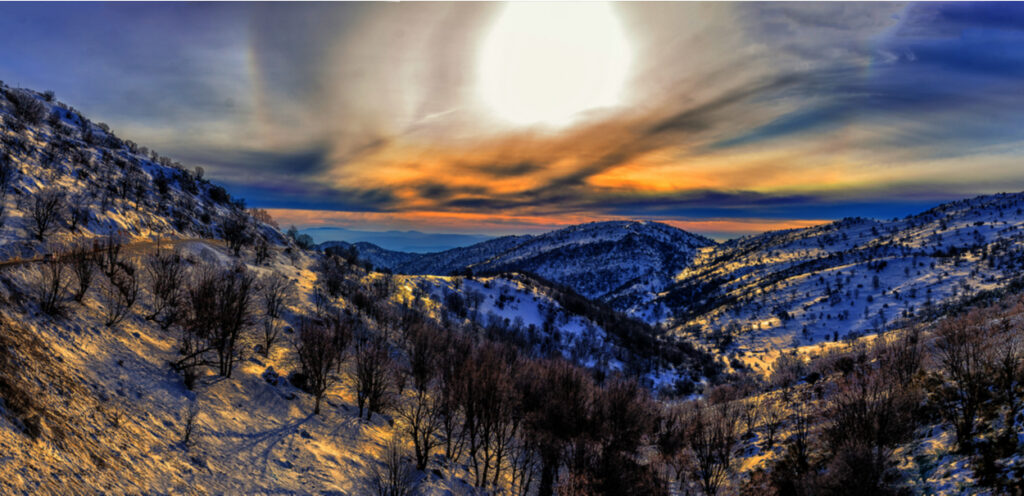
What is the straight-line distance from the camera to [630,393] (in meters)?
55.9

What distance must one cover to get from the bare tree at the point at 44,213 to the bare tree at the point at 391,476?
134ft

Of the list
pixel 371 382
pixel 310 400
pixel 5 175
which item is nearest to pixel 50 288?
pixel 310 400

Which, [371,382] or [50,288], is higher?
[50,288]

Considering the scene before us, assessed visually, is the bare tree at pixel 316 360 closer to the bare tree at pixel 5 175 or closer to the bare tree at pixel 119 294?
the bare tree at pixel 119 294

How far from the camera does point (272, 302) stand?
53.8 meters

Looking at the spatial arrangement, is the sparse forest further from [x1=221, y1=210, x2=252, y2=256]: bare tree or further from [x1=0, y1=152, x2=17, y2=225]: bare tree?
[x1=221, y1=210, x2=252, y2=256]: bare tree

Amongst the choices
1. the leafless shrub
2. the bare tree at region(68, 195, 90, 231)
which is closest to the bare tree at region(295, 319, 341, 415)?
the bare tree at region(68, 195, 90, 231)

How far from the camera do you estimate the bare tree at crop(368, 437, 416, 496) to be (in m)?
25.6

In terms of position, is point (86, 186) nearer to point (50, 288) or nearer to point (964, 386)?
point (50, 288)

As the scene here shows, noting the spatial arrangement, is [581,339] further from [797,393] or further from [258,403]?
[258,403]

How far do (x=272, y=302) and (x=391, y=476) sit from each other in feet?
131

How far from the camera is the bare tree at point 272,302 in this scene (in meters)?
45.8

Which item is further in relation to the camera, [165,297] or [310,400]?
[310,400]

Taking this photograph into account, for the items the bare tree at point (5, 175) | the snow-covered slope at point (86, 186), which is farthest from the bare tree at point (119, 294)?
the bare tree at point (5, 175)
